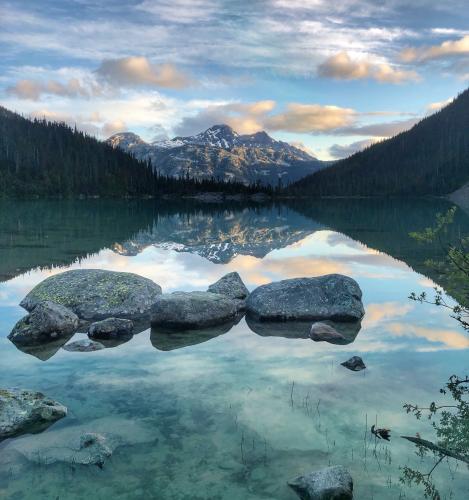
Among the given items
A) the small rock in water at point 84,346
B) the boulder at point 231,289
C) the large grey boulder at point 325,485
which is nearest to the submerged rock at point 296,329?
the boulder at point 231,289

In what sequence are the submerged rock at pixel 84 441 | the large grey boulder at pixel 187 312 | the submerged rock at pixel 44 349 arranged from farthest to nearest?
1. the large grey boulder at pixel 187 312
2. the submerged rock at pixel 44 349
3. the submerged rock at pixel 84 441

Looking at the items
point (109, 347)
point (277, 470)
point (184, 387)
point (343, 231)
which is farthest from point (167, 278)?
point (343, 231)

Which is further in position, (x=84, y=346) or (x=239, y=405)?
(x=84, y=346)

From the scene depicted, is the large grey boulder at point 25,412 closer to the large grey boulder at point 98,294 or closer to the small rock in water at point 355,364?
the small rock in water at point 355,364

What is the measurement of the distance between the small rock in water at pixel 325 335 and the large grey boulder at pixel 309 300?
1.80 metres

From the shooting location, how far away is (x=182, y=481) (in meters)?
6.73

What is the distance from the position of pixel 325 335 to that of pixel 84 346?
6480 millimetres

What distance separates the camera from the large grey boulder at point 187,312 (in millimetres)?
14344

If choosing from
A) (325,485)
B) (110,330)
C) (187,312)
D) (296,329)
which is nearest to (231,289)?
(187,312)

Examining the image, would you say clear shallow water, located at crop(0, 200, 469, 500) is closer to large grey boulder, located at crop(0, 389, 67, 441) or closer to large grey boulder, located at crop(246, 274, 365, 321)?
large grey boulder, located at crop(0, 389, 67, 441)

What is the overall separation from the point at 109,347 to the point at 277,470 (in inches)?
270

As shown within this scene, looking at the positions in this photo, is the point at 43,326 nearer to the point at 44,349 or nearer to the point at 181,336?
the point at 44,349

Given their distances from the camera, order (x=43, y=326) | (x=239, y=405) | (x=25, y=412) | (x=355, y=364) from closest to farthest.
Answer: (x=25, y=412)
(x=239, y=405)
(x=355, y=364)
(x=43, y=326)

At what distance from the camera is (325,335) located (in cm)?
1338
